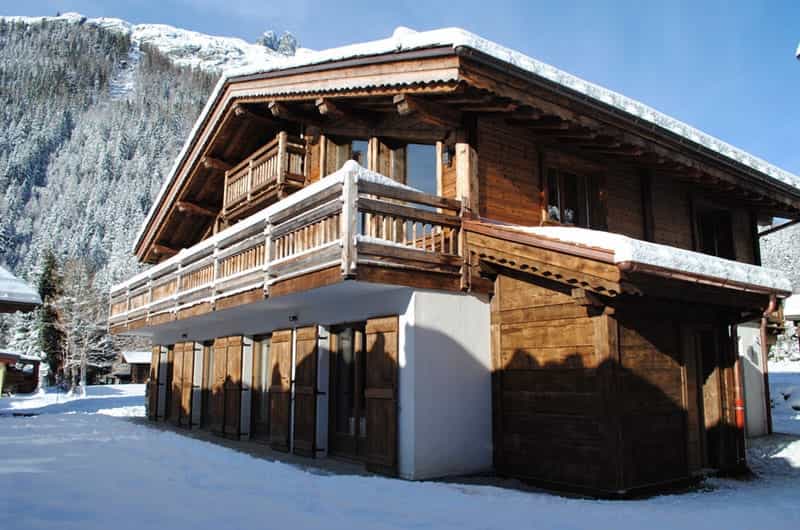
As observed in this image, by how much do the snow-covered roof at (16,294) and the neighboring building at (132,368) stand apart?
4239 cm

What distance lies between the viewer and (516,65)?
8609 mm

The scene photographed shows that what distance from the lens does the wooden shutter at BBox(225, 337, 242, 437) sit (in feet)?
42.7

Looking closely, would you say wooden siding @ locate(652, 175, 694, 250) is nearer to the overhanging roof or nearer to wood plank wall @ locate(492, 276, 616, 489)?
the overhanging roof

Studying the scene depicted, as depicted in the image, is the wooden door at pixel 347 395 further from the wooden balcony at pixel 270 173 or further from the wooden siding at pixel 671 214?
the wooden siding at pixel 671 214

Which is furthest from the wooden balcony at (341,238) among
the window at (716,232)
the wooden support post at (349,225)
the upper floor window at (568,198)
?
the window at (716,232)

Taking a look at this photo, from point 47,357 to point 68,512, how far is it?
47607 mm

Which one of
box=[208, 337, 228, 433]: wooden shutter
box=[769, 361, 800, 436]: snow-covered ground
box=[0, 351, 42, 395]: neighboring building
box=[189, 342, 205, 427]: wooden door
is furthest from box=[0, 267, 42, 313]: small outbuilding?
box=[0, 351, 42, 395]: neighboring building

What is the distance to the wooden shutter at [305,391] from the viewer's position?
10273mm

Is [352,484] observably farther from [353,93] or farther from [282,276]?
[353,93]

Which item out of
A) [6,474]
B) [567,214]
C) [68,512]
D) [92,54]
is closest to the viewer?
[68,512]

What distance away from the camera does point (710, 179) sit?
485 inches

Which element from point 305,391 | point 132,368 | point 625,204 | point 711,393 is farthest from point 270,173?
point 132,368

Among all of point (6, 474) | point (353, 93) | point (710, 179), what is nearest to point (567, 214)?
point (710, 179)

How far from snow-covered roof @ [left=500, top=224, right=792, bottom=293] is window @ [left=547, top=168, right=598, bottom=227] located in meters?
2.31
